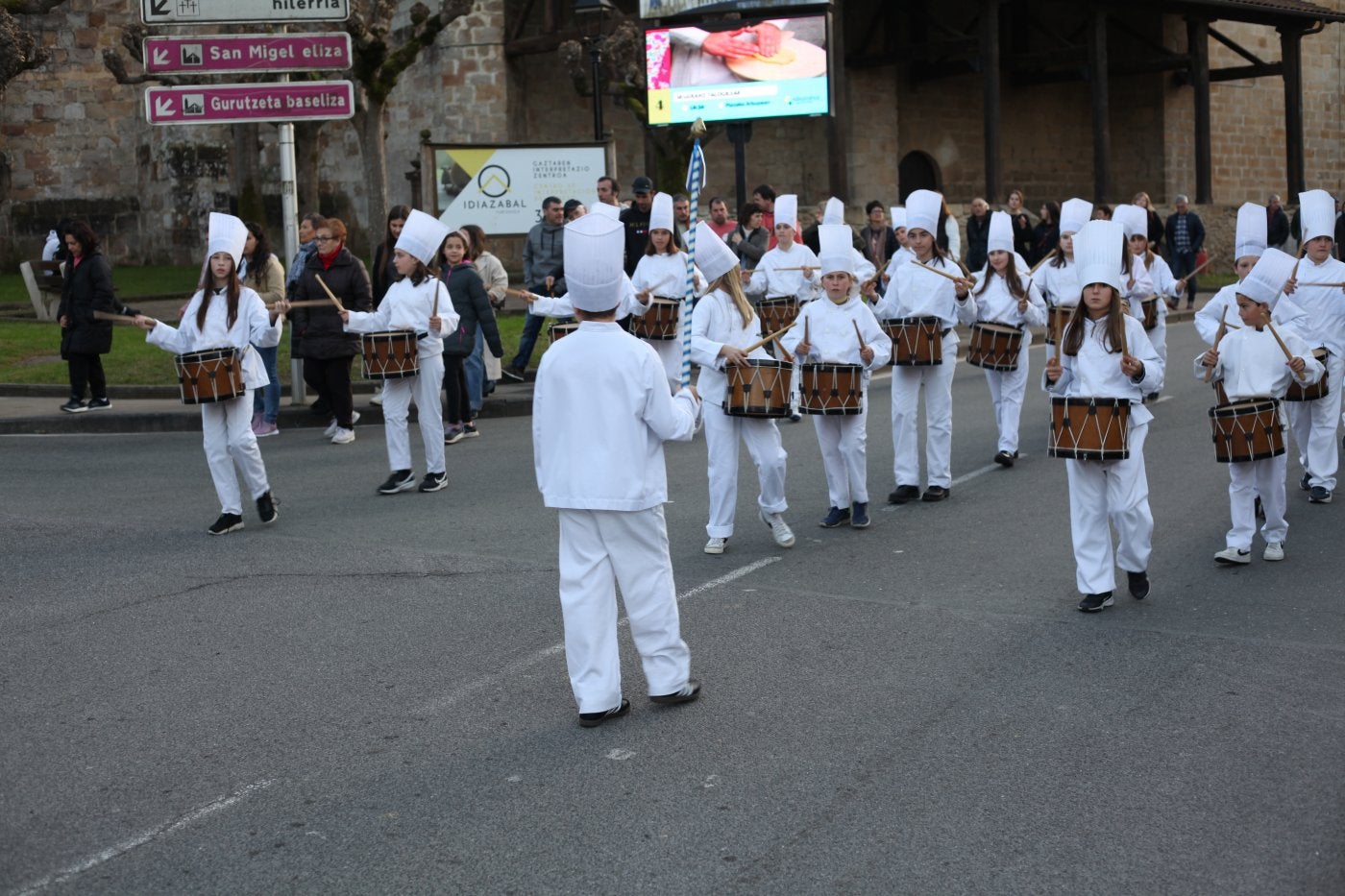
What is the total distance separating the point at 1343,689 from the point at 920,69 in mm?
32996

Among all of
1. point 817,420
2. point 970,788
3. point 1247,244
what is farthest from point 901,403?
point 970,788

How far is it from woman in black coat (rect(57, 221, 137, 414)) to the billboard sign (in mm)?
5243

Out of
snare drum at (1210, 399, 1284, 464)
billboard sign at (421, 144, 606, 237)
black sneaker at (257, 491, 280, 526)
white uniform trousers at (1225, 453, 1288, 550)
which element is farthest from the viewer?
billboard sign at (421, 144, 606, 237)

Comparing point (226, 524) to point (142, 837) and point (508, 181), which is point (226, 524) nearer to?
point (142, 837)

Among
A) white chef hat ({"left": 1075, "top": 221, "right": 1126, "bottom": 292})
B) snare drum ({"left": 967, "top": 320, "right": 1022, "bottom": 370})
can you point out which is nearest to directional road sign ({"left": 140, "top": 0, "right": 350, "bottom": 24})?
snare drum ({"left": 967, "top": 320, "right": 1022, "bottom": 370})

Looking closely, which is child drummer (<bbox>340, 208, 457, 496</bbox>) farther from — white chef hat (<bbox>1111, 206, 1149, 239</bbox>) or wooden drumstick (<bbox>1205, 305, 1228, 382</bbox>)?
white chef hat (<bbox>1111, 206, 1149, 239</bbox>)

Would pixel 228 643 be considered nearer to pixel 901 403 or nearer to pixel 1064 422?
pixel 1064 422

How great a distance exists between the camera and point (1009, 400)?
1219 cm

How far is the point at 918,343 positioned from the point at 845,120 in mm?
25230

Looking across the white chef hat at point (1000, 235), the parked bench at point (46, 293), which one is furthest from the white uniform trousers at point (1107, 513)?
the parked bench at point (46, 293)

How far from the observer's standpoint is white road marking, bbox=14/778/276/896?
15.1 ft

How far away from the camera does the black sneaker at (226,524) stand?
9.95 m

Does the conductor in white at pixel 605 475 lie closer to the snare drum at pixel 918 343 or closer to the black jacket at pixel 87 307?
the snare drum at pixel 918 343

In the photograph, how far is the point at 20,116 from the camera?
34969 mm
